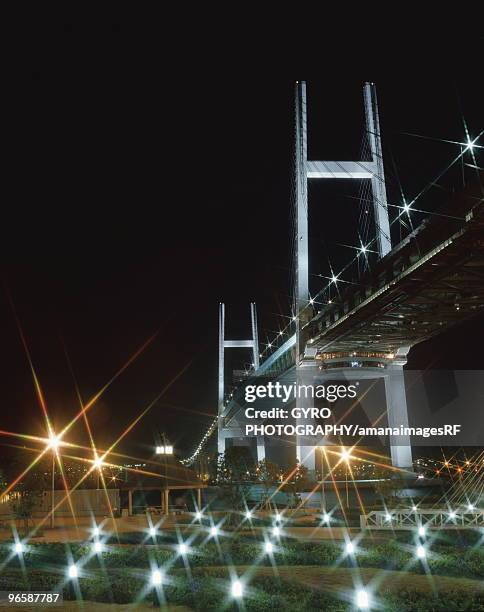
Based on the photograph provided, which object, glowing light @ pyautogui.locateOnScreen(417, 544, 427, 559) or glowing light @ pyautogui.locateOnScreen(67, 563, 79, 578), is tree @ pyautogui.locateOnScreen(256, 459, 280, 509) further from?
glowing light @ pyautogui.locateOnScreen(67, 563, 79, 578)

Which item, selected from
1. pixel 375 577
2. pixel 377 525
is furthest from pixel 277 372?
pixel 375 577

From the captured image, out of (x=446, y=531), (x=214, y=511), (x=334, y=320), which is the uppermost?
(x=334, y=320)

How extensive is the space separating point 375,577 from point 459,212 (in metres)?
9.74

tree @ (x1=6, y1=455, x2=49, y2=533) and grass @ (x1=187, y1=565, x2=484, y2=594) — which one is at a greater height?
tree @ (x1=6, y1=455, x2=49, y2=533)

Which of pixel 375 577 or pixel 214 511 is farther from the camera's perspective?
pixel 214 511

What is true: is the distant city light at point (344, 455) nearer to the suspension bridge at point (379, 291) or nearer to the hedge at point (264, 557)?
the suspension bridge at point (379, 291)

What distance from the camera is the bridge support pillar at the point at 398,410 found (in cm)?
3772

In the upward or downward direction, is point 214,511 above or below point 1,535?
above

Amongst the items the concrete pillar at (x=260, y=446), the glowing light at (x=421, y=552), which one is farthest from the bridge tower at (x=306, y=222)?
the glowing light at (x=421, y=552)

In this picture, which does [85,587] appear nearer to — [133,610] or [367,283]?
[133,610]

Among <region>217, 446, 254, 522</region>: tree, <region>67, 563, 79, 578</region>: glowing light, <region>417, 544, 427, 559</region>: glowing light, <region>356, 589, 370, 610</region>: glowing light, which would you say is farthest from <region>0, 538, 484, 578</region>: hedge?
<region>217, 446, 254, 522</region>: tree

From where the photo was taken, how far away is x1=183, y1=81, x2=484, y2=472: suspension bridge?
19.5 m

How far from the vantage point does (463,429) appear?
60750 millimetres

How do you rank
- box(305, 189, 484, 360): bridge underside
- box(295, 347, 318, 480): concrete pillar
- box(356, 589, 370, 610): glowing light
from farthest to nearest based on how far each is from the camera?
1. box(295, 347, 318, 480): concrete pillar
2. box(305, 189, 484, 360): bridge underside
3. box(356, 589, 370, 610): glowing light
